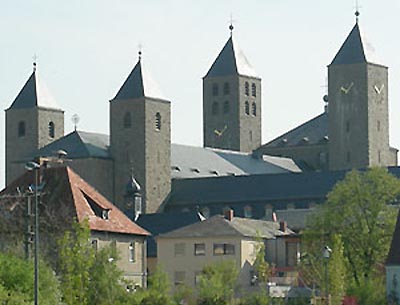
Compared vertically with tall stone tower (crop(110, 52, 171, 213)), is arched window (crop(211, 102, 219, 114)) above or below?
above

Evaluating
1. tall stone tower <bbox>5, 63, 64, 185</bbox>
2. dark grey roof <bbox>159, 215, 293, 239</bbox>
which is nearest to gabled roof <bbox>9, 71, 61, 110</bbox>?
tall stone tower <bbox>5, 63, 64, 185</bbox>

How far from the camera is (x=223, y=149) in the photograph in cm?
17888

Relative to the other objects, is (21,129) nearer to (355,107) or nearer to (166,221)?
(355,107)

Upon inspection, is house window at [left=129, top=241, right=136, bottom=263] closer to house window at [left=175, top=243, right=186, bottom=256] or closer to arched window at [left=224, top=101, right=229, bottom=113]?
house window at [left=175, top=243, right=186, bottom=256]

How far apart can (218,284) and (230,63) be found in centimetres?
10235

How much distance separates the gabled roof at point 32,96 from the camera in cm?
16175

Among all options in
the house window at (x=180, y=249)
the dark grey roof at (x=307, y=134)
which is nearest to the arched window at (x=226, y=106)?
the dark grey roof at (x=307, y=134)

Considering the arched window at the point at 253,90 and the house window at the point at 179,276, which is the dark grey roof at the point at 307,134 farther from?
the house window at the point at 179,276

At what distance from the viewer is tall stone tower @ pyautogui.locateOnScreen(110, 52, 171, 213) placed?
147m

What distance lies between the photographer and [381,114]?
159 meters

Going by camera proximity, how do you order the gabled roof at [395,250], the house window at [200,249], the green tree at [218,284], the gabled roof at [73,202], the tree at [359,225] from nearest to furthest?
the green tree at [218,284] < the gabled roof at [395,250] < the gabled roof at [73,202] < the tree at [359,225] < the house window at [200,249]

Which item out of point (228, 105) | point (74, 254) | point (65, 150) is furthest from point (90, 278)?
point (228, 105)

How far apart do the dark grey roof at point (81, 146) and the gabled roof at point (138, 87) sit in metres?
4.25

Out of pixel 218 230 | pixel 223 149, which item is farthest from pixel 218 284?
pixel 223 149
